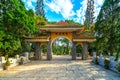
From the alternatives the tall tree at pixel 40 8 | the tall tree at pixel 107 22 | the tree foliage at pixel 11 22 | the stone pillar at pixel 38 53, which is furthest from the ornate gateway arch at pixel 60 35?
the tall tree at pixel 40 8

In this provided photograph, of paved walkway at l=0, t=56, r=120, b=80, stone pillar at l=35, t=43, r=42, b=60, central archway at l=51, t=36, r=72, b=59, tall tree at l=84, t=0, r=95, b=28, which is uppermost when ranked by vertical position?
tall tree at l=84, t=0, r=95, b=28

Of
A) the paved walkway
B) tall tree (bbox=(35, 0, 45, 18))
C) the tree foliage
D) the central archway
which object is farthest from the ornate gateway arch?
the central archway

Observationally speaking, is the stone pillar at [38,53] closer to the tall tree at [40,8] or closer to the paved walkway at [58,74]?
the paved walkway at [58,74]

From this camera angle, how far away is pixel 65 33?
72.6 feet

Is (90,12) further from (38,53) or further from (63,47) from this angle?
(38,53)

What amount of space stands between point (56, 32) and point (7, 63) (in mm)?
10346

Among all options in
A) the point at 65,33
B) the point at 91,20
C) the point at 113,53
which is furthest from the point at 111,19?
the point at 91,20

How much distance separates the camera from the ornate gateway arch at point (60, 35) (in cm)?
1992

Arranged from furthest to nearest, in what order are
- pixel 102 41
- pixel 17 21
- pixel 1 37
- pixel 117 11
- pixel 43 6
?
pixel 43 6
pixel 102 41
pixel 117 11
pixel 17 21
pixel 1 37

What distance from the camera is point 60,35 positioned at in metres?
22.3

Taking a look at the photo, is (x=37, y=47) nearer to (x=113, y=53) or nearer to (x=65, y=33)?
(x=65, y=33)

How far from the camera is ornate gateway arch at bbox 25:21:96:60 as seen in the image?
19.9 metres

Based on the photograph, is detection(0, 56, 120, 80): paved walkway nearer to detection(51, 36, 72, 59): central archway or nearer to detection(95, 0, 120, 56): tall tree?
detection(95, 0, 120, 56): tall tree

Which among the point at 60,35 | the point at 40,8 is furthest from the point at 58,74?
the point at 40,8
